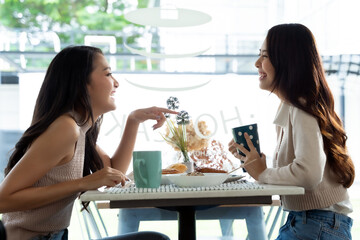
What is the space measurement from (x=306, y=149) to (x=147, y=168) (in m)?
0.36

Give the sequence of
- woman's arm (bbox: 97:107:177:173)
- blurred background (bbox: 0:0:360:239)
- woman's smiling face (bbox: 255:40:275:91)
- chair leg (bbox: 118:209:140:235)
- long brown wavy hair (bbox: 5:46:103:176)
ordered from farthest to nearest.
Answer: blurred background (bbox: 0:0:360:239)
chair leg (bbox: 118:209:140:235)
woman's arm (bbox: 97:107:177:173)
woman's smiling face (bbox: 255:40:275:91)
long brown wavy hair (bbox: 5:46:103:176)

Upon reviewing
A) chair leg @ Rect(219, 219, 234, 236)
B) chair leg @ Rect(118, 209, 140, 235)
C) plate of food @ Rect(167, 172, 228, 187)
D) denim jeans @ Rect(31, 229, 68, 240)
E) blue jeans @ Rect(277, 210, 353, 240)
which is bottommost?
chair leg @ Rect(219, 219, 234, 236)

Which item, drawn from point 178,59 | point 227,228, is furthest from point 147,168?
point 178,59

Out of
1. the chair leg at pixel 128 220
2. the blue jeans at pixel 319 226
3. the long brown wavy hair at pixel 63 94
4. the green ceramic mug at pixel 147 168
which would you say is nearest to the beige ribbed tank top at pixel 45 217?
the long brown wavy hair at pixel 63 94

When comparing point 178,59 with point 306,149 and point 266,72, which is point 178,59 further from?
point 306,149

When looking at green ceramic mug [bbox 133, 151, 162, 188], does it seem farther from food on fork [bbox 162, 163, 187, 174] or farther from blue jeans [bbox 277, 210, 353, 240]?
blue jeans [bbox 277, 210, 353, 240]

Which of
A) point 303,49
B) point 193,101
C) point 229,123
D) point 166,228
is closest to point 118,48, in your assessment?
point 193,101

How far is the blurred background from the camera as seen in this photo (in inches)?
139

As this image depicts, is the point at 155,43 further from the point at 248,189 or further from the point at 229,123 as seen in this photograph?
the point at 248,189

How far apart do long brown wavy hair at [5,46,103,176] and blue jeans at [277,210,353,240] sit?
1.90ft

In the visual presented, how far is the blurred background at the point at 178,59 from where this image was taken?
11.6 feet

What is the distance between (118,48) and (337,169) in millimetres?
2497

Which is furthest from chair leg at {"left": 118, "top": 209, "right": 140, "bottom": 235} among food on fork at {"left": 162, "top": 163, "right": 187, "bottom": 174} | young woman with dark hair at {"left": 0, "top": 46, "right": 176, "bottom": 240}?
food on fork at {"left": 162, "top": 163, "right": 187, "bottom": 174}

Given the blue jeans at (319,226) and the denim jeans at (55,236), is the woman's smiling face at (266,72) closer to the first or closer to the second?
the blue jeans at (319,226)
